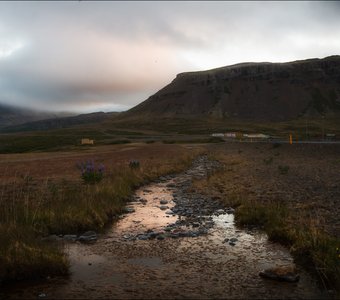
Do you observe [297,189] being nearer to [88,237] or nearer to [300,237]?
[300,237]

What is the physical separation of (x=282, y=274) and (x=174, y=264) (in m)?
3.38

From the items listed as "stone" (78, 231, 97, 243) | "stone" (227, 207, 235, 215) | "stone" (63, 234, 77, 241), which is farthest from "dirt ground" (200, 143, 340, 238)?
"stone" (63, 234, 77, 241)

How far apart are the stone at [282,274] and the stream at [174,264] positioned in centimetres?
14

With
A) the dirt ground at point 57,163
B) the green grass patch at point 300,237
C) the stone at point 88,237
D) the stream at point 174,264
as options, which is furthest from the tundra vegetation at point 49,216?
the green grass patch at point 300,237

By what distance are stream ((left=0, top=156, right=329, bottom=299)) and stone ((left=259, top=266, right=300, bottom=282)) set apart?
0.14 meters

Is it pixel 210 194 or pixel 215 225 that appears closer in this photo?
pixel 215 225

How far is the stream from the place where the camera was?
10.4 m

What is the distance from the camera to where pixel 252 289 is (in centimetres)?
1051

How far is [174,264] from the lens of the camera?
12.6 meters

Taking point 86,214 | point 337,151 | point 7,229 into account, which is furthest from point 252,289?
point 337,151

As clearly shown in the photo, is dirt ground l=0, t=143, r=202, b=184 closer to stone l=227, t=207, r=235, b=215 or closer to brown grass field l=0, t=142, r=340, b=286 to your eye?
brown grass field l=0, t=142, r=340, b=286

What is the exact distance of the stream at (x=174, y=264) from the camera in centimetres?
1035

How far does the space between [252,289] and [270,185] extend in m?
16.3

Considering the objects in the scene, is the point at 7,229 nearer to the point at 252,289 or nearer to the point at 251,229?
the point at 252,289
